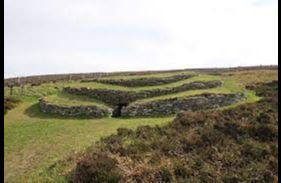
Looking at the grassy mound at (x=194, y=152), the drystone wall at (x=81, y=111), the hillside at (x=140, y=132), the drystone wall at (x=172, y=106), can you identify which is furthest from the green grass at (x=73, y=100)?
the grassy mound at (x=194, y=152)

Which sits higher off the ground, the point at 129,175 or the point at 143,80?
the point at 143,80

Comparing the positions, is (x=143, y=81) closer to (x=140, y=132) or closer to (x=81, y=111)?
(x=81, y=111)

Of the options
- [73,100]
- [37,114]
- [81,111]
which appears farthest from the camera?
[73,100]

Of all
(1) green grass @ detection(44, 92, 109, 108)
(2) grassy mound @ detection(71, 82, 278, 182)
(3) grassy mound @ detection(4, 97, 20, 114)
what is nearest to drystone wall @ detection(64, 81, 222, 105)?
(1) green grass @ detection(44, 92, 109, 108)

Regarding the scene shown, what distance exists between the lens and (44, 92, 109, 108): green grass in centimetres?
2995

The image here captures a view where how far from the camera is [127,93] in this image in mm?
31500

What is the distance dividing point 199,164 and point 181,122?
7747mm

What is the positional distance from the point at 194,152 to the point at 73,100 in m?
15.6

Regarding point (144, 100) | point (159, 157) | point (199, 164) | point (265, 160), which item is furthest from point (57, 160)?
point (144, 100)

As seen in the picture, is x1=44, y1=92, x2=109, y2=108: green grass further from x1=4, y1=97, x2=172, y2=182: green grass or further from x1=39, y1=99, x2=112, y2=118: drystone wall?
x1=4, y1=97, x2=172, y2=182: green grass

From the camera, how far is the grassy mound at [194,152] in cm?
1397

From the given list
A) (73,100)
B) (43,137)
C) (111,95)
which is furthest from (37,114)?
(43,137)

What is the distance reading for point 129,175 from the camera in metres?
14.2
